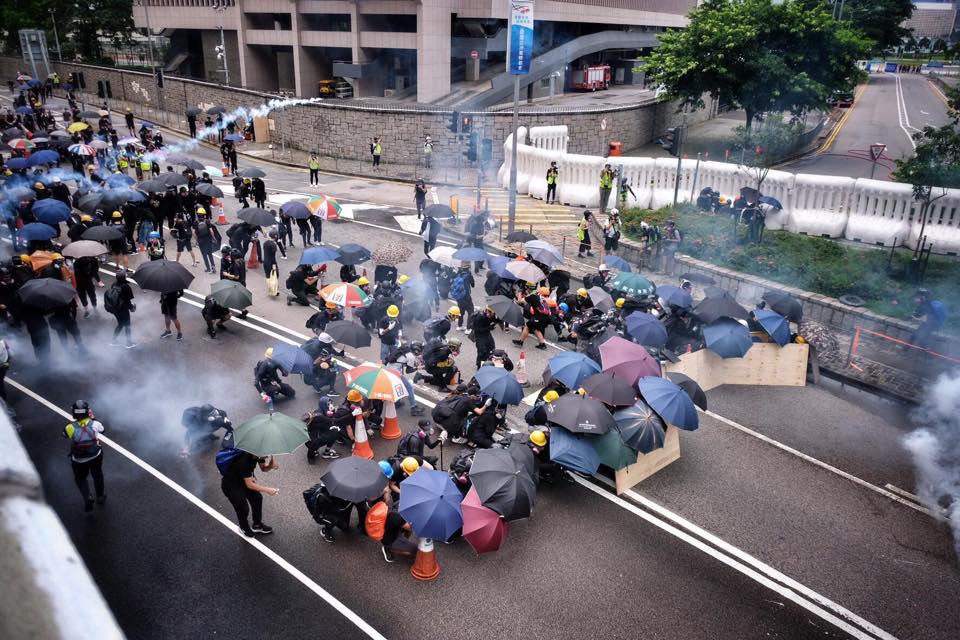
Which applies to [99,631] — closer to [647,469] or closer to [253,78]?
[647,469]

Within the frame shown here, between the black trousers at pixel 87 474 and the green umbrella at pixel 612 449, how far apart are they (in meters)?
6.49

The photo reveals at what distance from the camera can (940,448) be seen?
11797mm

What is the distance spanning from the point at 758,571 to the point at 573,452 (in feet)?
8.87

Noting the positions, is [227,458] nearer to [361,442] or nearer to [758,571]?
[361,442]

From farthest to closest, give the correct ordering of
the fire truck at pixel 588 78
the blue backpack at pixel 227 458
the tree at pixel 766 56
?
the fire truck at pixel 588 78 → the tree at pixel 766 56 → the blue backpack at pixel 227 458

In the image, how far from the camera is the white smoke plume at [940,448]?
1043 cm

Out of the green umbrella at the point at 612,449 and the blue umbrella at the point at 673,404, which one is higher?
the blue umbrella at the point at 673,404

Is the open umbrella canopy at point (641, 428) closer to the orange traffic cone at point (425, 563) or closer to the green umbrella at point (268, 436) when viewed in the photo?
the orange traffic cone at point (425, 563)

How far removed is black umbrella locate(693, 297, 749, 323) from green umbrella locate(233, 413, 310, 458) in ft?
26.7

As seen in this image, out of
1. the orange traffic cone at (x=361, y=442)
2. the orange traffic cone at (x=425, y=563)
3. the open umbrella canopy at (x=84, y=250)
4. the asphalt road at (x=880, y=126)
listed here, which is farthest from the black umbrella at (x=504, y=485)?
the asphalt road at (x=880, y=126)

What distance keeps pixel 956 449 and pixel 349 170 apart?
26575 millimetres

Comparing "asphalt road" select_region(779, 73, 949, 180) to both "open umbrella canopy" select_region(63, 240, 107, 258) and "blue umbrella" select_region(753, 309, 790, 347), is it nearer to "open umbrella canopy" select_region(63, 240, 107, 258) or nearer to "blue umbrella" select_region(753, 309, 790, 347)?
"blue umbrella" select_region(753, 309, 790, 347)

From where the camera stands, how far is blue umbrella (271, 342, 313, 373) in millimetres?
11656

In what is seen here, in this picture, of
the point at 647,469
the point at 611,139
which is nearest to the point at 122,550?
the point at 647,469
